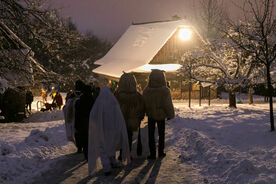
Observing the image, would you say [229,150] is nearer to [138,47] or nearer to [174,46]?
A: [174,46]

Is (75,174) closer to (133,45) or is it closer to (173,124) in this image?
(173,124)

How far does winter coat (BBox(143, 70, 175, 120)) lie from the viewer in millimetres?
6723

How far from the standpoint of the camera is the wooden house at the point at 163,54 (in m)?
28.9

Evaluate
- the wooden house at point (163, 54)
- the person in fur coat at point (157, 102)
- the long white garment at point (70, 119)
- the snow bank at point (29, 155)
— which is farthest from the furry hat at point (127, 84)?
the wooden house at point (163, 54)

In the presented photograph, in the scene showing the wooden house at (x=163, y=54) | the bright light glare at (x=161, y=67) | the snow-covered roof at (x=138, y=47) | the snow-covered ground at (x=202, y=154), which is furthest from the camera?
the snow-covered roof at (x=138, y=47)

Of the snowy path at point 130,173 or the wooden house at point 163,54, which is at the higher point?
the wooden house at point 163,54

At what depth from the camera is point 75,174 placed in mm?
5734

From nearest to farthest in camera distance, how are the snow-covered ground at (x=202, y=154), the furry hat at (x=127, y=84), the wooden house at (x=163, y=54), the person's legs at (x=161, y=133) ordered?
the snow-covered ground at (x=202, y=154), the furry hat at (x=127, y=84), the person's legs at (x=161, y=133), the wooden house at (x=163, y=54)

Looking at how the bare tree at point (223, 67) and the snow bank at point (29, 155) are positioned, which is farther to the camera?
the bare tree at point (223, 67)

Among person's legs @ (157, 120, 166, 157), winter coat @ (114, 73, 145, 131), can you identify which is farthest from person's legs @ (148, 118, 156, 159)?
winter coat @ (114, 73, 145, 131)

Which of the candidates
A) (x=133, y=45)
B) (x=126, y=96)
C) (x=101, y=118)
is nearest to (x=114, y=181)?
(x=101, y=118)

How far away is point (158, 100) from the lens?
22.1 feet

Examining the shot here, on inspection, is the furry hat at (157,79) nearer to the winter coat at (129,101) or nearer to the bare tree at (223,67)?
the winter coat at (129,101)

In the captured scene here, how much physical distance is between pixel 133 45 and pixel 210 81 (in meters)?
19.0
